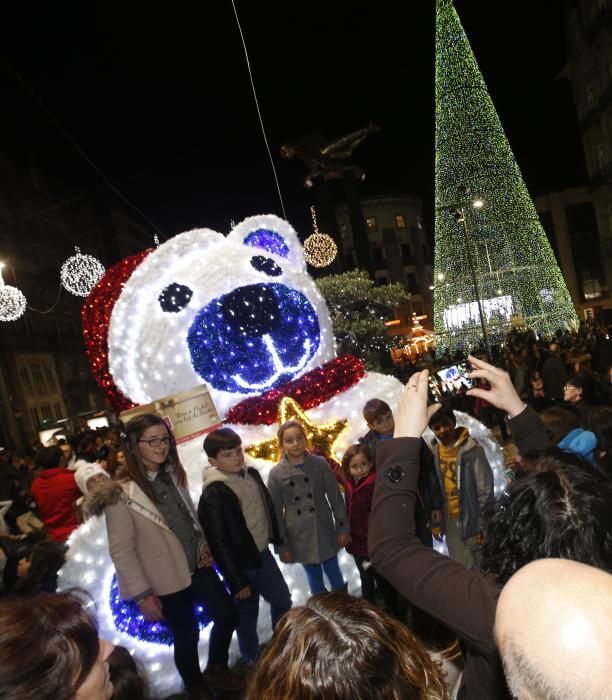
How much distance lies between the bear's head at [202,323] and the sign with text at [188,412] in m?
0.41

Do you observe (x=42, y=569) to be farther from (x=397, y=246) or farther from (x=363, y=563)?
(x=397, y=246)

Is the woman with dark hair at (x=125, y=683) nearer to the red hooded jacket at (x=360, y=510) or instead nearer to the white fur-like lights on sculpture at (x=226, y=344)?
the white fur-like lights on sculpture at (x=226, y=344)

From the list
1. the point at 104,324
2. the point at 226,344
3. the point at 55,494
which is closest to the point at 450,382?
the point at 226,344

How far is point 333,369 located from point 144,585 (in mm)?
2424

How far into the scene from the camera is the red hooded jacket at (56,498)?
5918 millimetres

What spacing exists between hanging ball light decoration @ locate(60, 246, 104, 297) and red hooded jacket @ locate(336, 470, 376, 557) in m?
8.12

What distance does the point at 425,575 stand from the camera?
54.0 inches

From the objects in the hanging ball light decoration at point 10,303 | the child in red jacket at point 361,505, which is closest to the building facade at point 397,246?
the hanging ball light decoration at point 10,303

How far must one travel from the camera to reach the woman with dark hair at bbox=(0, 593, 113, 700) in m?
1.17

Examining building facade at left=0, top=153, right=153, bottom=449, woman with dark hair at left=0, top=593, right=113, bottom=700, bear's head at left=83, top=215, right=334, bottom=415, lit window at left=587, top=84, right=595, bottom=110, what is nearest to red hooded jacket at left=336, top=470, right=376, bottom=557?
bear's head at left=83, top=215, right=334, bottom=415

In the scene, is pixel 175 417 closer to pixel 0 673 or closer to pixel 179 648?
pixel 179 648

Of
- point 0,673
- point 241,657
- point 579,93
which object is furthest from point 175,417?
point 579,93

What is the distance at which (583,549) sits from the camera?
4.70 ft

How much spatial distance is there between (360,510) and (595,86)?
102 ft
